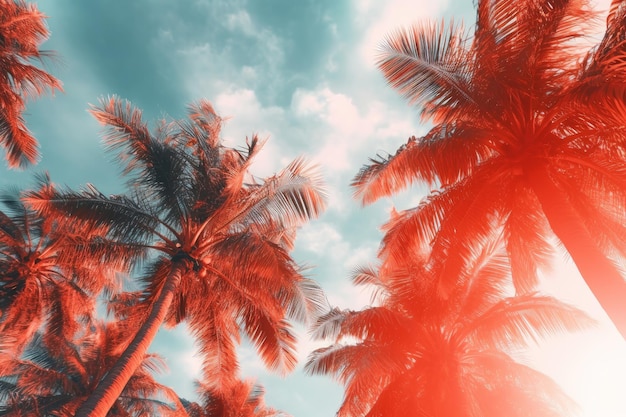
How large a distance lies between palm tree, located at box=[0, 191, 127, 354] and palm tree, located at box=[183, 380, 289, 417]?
5.51 metres

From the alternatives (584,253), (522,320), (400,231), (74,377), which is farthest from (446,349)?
(74,377)

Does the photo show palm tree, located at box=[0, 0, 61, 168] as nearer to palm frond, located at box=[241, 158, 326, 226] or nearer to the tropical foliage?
the tropical foliage

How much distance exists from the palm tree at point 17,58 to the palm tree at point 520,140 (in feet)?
31.6

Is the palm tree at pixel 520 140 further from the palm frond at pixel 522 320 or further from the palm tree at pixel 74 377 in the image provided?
the palm tree at pixel 74 377

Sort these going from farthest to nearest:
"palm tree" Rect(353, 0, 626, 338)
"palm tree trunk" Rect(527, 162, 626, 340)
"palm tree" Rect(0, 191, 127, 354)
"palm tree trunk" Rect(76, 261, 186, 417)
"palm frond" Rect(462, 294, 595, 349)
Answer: "palm tree" Rect(0, 191, 127, 354) < "palm frond" Rect(462, 294, 595, 349) < "palm tree trunk" Rect(76, 261, 186, 417) < "palm tree" Rect(353, 0, 626, 338) < "palm tree trunk" Rect(527, 162, 626, 340)

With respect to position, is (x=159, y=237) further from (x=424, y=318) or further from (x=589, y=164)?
(x=589, y=164)

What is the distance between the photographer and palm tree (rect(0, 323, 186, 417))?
15.5m

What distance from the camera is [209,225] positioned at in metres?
10.8

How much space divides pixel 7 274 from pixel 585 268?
16.1m

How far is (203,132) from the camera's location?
38.4 feet

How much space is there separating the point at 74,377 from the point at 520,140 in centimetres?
1923

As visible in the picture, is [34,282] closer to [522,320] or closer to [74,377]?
[74,377]

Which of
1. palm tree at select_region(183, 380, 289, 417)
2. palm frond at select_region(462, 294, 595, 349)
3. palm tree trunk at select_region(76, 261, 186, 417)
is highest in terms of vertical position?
palm frond at select_region(462, 294, 595, 349)

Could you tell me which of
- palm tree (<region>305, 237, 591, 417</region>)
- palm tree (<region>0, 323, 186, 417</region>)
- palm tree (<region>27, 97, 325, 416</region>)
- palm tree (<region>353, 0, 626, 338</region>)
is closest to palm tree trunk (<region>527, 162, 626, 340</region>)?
palm tree (<region>353, 0, 626, 338</region>)
